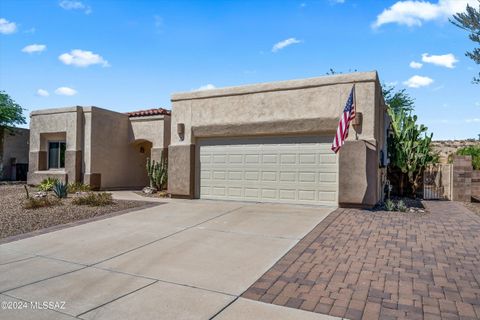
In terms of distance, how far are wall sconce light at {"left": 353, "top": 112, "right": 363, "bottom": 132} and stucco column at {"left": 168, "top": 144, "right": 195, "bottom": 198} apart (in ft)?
19.9

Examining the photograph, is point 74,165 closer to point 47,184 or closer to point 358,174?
point 47,184

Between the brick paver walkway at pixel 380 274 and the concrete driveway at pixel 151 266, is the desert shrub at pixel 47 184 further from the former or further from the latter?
the brick paver walkway at pixel 380 274

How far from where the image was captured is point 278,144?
12.2 metres

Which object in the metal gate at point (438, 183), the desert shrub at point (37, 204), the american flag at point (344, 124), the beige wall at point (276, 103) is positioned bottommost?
the desert shrub at point (37, 204)

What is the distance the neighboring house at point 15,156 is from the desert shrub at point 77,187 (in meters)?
13.1

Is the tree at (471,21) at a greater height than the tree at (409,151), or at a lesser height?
greater

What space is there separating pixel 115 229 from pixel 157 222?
109 centimetres

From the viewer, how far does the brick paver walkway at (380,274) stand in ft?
13.7

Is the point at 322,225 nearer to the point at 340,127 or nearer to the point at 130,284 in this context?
the point at 340,127

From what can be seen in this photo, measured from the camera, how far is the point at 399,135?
16.2 metres

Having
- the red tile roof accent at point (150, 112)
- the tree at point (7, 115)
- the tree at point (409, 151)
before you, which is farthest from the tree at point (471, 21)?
the tree at point (7, 115)

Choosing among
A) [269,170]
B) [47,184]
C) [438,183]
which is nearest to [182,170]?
[269,170]

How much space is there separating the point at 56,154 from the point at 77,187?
139 inches

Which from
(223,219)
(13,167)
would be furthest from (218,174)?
(13,167)
